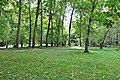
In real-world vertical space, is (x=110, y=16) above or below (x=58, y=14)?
below

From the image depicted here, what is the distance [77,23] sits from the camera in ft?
152

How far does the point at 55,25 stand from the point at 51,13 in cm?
689

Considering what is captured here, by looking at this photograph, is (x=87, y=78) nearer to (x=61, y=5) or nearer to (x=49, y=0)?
(x=49, y=0)

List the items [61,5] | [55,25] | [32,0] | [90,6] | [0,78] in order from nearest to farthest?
[0,78]
[90,6]
[32,0]
[61,5]
[55,25]

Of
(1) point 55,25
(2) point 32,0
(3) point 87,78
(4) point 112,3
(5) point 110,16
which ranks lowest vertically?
(3) point 87,78

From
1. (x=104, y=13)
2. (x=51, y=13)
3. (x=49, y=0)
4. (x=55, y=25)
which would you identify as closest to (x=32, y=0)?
(x=49, y=0)

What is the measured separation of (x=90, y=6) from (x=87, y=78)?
60.4 ft

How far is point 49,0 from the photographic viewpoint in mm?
38531

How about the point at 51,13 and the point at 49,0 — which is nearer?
the point at 49,0

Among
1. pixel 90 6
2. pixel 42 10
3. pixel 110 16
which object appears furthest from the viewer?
pixel 42 10

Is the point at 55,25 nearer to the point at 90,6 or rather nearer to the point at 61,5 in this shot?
the point at 61,5

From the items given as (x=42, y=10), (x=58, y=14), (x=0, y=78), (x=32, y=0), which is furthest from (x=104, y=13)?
(x=58, y=14)

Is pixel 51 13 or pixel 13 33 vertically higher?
pixel 51 13

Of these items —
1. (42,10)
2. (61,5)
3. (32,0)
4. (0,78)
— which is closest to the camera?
(0,78)
